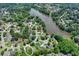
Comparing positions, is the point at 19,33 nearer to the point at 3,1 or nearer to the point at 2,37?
the point at 2,37

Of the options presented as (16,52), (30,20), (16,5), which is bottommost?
(16,52)

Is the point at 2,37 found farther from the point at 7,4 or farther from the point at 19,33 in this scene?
the point at 7,4

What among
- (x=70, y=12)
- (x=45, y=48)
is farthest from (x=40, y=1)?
(x=45, y=48)

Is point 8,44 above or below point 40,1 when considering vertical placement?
below

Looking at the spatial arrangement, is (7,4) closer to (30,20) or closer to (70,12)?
(30,20)

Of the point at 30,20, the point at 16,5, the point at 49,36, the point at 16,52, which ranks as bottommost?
the point at 16,52

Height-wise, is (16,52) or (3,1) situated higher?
(3,1)

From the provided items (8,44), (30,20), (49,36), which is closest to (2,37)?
(8,44)
